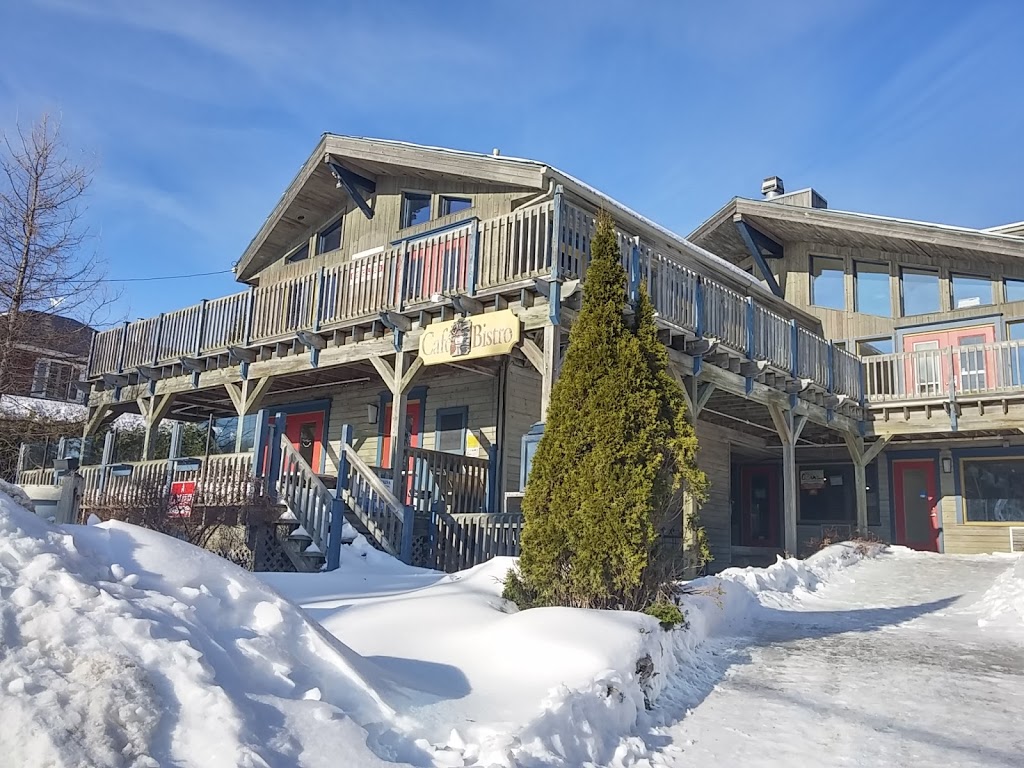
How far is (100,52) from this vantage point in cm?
1416

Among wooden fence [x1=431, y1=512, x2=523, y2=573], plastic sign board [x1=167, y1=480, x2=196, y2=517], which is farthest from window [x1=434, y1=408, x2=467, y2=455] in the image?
plastic sign board [x1=167, y1=480, x2=196, y2=517]

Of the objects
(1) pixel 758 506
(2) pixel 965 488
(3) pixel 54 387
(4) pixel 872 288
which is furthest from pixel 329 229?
(3) pixel 54 387

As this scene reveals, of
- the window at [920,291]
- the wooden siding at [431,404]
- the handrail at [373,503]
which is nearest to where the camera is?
the handrail at [373,503]

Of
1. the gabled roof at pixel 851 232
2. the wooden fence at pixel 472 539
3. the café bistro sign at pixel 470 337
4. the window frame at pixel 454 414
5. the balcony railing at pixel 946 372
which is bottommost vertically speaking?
the wooden fence at pixel 472 539

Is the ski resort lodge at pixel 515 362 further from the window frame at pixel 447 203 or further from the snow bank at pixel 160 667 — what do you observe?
the snow bank at pixel 160 667

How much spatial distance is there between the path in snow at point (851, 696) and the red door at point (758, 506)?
A: 12634mm

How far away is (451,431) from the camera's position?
1531 cm

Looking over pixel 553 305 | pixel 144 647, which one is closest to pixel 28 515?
pixel 144 647

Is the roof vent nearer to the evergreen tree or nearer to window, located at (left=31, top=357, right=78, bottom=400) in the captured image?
the evergreen tree

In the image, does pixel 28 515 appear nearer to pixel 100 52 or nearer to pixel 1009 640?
pixel 1009 640

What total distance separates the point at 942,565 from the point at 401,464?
32.3 feet

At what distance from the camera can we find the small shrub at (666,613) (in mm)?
6347

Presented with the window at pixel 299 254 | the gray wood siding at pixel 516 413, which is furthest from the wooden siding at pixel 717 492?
the window at pixel 299 254

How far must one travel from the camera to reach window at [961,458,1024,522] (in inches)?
717
